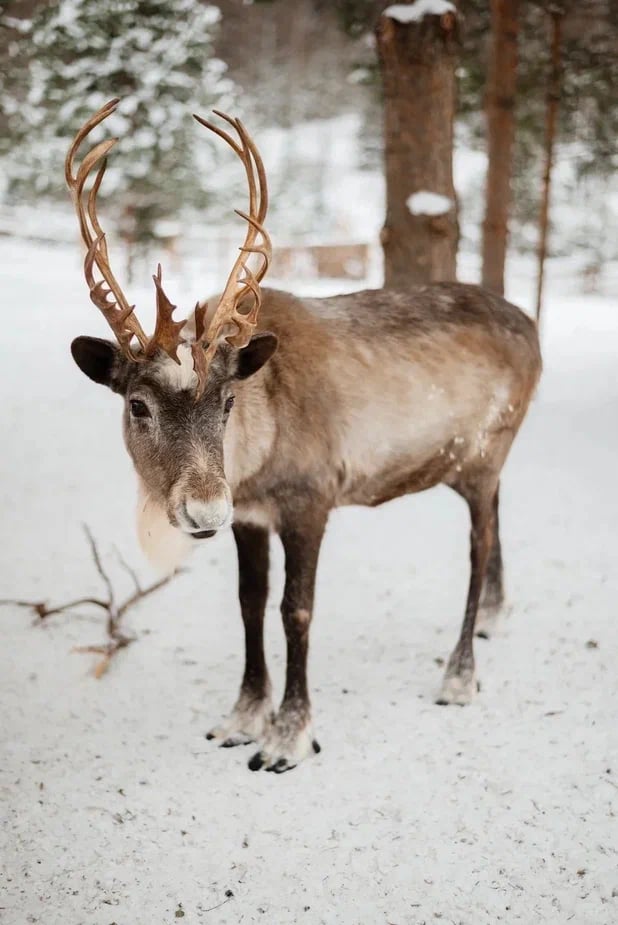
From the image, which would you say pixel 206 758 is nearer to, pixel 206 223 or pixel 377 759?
pixel 377 759

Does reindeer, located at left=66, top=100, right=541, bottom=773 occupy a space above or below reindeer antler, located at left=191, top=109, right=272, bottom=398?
below

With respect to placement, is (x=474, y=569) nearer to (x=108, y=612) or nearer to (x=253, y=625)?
(x=253, y=625)

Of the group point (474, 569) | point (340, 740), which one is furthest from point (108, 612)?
point (474, 569)

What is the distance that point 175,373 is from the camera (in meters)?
2.82

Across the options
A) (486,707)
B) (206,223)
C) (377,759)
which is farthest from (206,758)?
(206,223)

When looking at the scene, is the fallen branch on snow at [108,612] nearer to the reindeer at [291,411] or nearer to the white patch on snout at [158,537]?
the white patch on snout at [158,537]

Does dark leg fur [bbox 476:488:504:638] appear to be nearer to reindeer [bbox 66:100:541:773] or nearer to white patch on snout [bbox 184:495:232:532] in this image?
reindeer [bbox 66:100:541:773]

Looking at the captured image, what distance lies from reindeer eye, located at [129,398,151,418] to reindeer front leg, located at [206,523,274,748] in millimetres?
796

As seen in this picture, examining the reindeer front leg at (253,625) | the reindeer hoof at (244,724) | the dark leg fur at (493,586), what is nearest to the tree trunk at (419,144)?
the dark leg fur at (493,586)

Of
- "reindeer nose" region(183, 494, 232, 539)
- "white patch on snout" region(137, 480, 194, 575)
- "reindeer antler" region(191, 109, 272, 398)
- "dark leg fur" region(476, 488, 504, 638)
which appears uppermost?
"reindeer antler" region(191, 109, 272, 398)

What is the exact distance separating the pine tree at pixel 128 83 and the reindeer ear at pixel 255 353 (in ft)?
15.7

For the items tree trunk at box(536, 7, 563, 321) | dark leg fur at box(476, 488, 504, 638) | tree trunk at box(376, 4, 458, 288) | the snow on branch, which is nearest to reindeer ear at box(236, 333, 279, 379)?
dark leg fur at box(476, 488, 504, 638)

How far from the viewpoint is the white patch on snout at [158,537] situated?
3.09 meters

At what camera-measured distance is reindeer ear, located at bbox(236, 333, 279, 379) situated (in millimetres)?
2982
